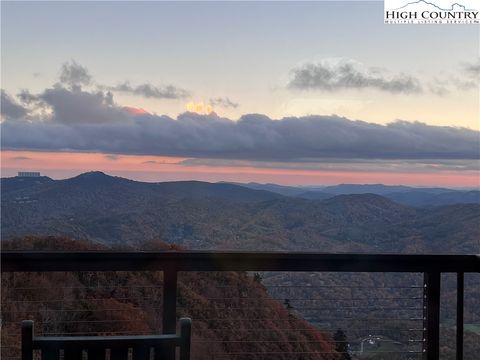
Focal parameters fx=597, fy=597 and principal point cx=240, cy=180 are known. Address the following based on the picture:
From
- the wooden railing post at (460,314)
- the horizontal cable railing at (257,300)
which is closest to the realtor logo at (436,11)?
the horizontal cable railing at (257,300)

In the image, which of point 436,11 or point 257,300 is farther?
point 436,11

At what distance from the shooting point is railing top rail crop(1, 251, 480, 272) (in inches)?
113

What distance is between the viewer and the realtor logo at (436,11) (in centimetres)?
444

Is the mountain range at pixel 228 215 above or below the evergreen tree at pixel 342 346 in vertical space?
above

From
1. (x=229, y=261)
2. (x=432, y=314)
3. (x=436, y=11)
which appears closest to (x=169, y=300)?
(x=229, y=261)

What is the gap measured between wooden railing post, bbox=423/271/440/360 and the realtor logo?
7.25 ft

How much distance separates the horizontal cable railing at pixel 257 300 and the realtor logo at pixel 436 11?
2.07 m

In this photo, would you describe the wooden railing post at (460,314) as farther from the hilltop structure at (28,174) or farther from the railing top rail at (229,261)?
the hilltop structure at (28,174)

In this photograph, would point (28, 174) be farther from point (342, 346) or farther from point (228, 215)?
point (342, 346)

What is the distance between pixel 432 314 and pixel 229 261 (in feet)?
3.82

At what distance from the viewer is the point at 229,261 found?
3031 mm

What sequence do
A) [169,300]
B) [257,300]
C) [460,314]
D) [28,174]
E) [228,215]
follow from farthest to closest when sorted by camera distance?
[28,174] < [228,215] < [257,300] < [460,314] < [169,300]

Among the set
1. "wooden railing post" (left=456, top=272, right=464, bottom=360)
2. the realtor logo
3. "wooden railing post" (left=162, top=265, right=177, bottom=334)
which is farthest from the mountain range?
"wooden railing post" (left=162, top=265, right=177, bottom=334)

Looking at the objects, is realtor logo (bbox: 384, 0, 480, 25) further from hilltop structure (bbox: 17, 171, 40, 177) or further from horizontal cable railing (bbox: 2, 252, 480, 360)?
hilltop structure (bbox: 17, 171, 40, 177)
